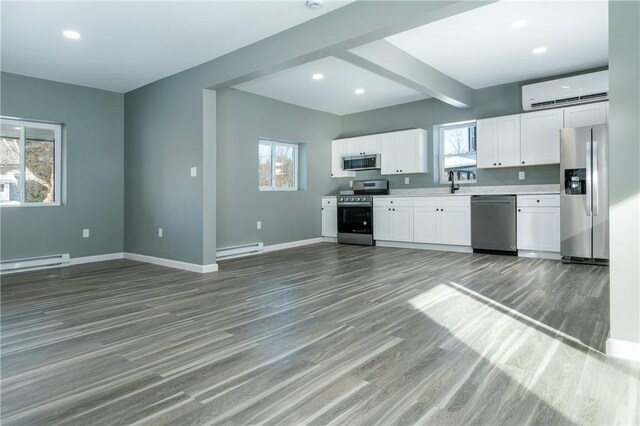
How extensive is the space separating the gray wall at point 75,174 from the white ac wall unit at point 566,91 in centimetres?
591

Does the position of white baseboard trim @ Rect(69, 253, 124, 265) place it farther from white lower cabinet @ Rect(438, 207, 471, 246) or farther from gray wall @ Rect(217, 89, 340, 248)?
white lower cabinet @ Rect(438, 207, 471, 246)

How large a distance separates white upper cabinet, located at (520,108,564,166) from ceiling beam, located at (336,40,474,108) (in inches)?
36.3

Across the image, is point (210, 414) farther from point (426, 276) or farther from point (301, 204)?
point (301, 204)

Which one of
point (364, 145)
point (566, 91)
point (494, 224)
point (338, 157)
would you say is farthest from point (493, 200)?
point (338, 157)

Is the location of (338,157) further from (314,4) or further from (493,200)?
(314,4)

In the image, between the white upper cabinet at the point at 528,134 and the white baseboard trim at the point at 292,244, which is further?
the white baseboard trim at the point at 292,244

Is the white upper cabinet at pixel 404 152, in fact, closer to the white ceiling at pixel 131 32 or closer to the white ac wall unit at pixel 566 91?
the white ac wall unit at pixel 566 91

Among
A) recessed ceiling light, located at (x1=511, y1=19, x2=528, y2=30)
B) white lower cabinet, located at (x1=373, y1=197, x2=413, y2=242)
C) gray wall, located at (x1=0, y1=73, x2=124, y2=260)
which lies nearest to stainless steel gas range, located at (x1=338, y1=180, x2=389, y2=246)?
white lower cabinet, located at (x1=373, y1=197, x2=413, y2=242)

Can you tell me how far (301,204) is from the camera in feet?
22.5

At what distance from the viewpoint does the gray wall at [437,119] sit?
Result: 5.57 meters

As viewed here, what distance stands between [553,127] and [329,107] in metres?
3.59

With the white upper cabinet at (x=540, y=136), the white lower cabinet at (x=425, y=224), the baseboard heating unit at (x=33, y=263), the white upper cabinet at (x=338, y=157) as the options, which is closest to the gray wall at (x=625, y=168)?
the white upper cabinet at (x=540, y=136)

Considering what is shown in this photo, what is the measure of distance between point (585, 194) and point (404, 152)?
275cm

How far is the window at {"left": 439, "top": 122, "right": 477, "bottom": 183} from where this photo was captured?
20.3 feet
